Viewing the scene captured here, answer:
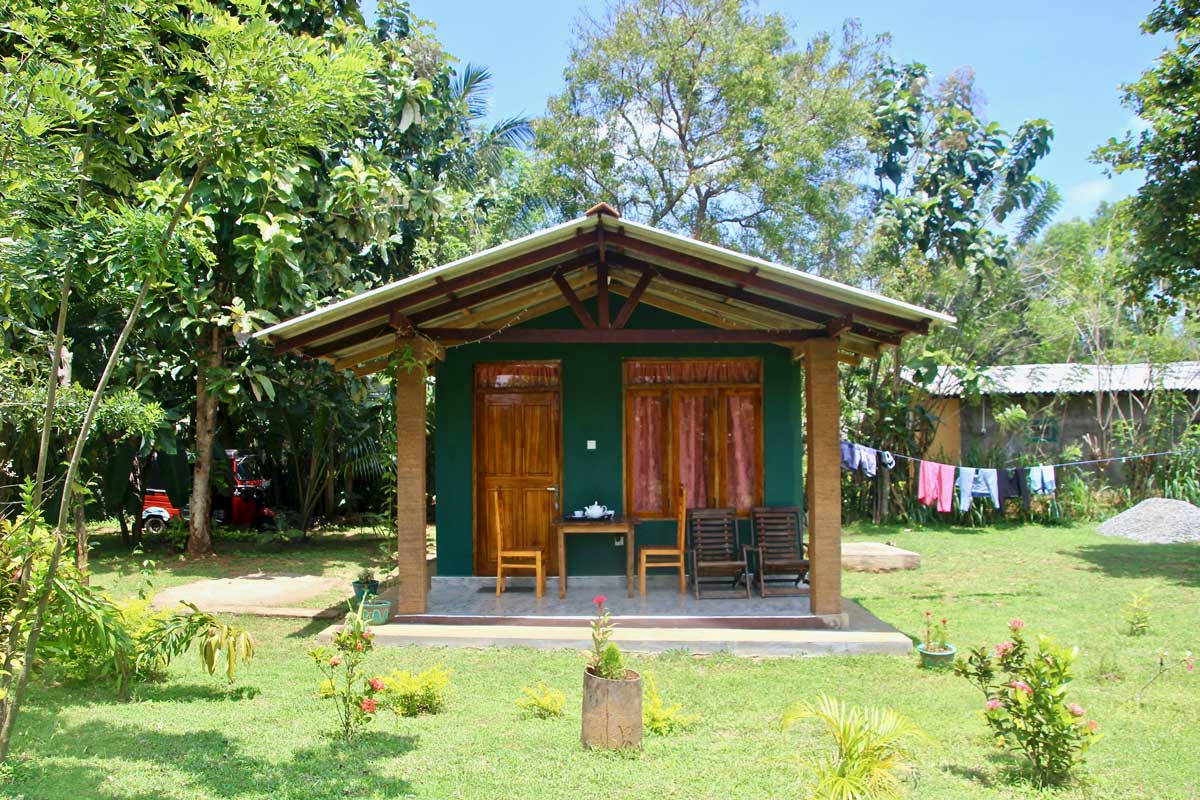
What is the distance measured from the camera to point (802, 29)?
19109 mm

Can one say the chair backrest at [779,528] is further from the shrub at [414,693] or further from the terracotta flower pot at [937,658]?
the shrub at [414,693]

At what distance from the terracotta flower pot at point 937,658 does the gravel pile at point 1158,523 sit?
858cm

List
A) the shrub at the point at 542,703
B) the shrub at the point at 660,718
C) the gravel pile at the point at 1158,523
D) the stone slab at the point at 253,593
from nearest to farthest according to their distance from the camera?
the shrub at the point at 660,718 → the shrub at the point at 542,703 → the stone slab at the point at 253,593 → the gravel pile at the point at 1158,523

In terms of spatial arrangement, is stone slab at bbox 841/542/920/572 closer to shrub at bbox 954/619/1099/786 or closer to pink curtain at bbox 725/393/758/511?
pink curtain at bbox 725/393/758/511

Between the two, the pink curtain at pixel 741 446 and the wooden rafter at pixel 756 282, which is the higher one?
the wooden rafter at pixel 756 282

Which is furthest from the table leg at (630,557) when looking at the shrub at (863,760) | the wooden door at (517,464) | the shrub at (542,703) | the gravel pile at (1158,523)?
the gravel pile at (1158,523)

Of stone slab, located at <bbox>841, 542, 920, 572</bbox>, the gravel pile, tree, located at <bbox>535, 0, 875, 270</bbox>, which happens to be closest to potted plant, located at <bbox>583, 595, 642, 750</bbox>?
stone slab, located at <bbox>841, 542, 920, 572</bbox>

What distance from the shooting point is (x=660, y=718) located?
491 cm

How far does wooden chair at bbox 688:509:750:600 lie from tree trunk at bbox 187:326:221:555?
7029 mm

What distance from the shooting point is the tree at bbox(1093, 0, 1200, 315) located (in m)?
11.1

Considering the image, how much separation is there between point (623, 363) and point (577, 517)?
1.75m

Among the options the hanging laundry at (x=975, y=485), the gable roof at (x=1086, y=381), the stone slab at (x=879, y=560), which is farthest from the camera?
the gable roof at (x=1086, y=381)

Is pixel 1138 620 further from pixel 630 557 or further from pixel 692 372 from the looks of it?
pixel 692 372

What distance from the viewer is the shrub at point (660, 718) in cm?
491
